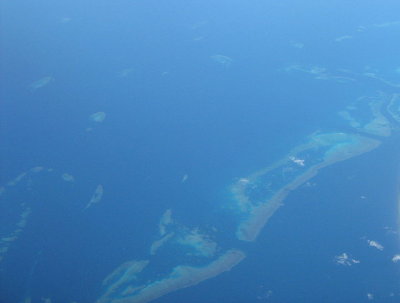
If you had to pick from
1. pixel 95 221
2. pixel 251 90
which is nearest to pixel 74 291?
pixel 95 221

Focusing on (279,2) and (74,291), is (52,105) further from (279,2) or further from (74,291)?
(279,2)

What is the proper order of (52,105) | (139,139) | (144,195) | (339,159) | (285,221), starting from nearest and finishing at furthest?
(285,221)
(144,195)
(339,159)
(139,139)
(52,105)

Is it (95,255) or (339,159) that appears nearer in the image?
(95,255)

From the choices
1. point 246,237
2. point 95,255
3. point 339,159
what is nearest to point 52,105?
point 95,255

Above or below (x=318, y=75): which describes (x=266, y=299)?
below

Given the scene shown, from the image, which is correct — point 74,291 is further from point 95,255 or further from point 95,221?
point 95,221

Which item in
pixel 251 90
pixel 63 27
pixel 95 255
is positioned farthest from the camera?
pixel 63 27
